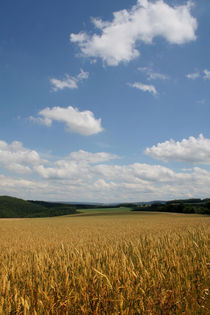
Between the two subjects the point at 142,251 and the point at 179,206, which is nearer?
the point at 142,251

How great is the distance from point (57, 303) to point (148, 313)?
1414 millimetres

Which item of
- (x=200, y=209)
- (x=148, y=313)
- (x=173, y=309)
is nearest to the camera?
(x=148, y=313)

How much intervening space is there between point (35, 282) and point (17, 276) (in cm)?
73

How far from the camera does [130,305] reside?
3.61 meters

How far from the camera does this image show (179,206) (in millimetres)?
73438

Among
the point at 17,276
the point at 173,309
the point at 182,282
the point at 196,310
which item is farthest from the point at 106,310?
the point at 17,276

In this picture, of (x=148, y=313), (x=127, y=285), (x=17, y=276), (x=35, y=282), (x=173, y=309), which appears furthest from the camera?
(x=17, y=276)

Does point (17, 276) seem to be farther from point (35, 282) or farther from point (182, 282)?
point (182, 282)

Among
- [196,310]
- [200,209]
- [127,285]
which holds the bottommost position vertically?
[200,209]

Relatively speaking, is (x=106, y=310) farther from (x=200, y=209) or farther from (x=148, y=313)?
(x=200, y=209)

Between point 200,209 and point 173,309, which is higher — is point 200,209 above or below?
below

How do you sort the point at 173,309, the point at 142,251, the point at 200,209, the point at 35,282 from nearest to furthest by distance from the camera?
the point at 173,309 → the point at 35,282 → the point at 142,251 → the point at 200,209

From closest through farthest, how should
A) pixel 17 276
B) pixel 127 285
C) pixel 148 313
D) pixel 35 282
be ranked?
→ pixel 148 313 < pixel 127 285 < pixel 35 282 < pixel 17 276

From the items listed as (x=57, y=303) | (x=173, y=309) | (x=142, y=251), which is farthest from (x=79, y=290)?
(x=142, y=251)
